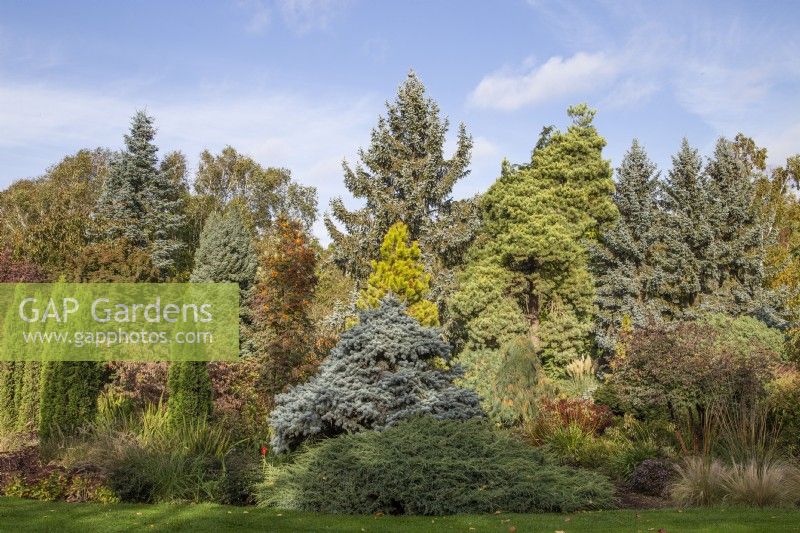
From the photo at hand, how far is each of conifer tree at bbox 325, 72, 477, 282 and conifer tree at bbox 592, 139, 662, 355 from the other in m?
4.88

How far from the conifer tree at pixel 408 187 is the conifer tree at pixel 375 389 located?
14824 mm

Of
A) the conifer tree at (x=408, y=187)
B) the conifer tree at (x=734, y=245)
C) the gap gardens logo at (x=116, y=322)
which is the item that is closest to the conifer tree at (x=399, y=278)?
the conifer tree at (x=408, y=187)

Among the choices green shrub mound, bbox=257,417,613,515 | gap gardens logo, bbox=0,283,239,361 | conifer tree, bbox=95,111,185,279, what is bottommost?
green shrub mound, bbox=257,417,613,515

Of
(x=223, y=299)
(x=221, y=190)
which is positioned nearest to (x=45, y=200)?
(x=221, y=190)

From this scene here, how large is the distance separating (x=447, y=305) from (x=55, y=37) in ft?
49.5

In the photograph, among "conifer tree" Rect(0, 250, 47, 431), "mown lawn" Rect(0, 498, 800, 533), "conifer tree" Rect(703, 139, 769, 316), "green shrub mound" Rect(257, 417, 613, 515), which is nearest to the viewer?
"mown lawn" Rect(0, 498, 800, 533)

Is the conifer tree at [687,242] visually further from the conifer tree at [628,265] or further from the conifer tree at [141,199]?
the conifer tree at [141,199]

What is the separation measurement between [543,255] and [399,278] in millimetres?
5930

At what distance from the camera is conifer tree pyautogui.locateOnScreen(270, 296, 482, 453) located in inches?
387

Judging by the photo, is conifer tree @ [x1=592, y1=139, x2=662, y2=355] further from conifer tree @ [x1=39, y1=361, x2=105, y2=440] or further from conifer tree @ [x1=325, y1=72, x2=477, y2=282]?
conifer tree @ [x1=39, y1=361, x2=105, y2=440]

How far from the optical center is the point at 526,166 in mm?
27438

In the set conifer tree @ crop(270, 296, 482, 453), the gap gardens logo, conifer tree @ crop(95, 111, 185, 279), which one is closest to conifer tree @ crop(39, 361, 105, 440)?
the gap gardens logo

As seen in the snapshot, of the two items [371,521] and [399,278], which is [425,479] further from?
[399,278]

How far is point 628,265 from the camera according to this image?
2552 centimetres
